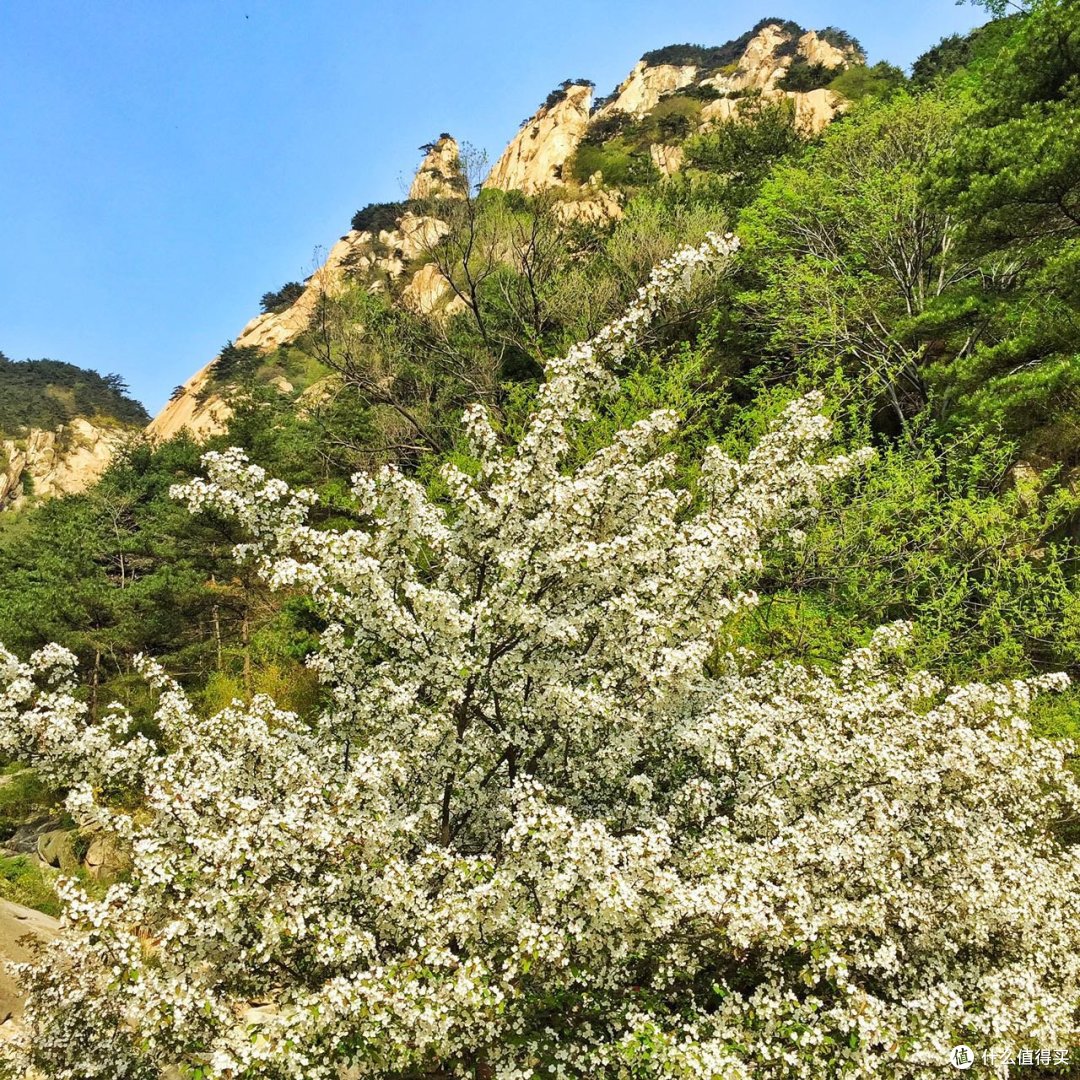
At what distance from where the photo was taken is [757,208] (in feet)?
93.1

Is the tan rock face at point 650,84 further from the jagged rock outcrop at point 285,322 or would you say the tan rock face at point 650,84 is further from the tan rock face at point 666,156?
the jagged rock outcrop at point 285,322

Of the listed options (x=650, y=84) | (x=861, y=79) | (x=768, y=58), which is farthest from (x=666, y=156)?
(x=650, y=84)

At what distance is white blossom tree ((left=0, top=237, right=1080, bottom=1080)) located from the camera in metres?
5.74

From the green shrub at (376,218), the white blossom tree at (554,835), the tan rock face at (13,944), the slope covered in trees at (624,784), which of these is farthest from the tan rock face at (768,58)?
A: the tan rock face at (13,944)

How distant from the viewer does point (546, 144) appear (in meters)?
90.6

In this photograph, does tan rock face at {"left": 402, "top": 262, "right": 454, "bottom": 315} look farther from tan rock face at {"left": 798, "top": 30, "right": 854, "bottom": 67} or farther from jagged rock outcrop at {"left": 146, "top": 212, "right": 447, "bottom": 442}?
tan rock face at {"left": 798, "top": 30, "right": 854, "bottom": 67}

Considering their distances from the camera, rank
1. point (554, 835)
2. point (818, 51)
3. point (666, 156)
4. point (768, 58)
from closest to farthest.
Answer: point (554, 835) < point (666, 156) < point (818, 51) < point (768, 58)

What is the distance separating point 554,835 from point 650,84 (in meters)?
133

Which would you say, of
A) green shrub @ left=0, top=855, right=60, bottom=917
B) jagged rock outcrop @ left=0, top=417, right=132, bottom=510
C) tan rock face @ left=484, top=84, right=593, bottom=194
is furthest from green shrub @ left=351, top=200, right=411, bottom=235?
green shrub @ left=0, top=855, right=60, bottom=917

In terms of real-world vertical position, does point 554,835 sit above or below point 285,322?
below

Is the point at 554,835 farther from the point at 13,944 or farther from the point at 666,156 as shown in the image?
the point at 666,156

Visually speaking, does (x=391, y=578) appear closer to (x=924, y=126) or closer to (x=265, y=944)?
A: (x=265, y=944)

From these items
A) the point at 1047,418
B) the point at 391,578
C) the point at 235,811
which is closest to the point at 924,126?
the point at 1047,418

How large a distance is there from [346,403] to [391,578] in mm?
28093
